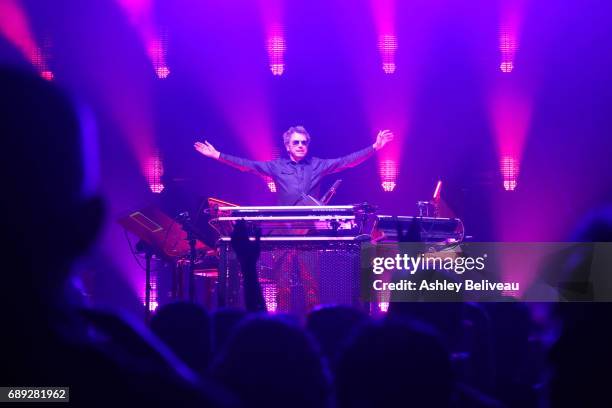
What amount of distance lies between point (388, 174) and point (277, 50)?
249 cm

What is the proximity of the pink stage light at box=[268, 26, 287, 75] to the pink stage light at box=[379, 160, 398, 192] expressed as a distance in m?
2.09

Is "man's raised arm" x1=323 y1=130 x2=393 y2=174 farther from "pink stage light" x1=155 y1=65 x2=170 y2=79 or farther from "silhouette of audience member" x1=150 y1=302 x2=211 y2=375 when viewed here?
"silhouette of audience member" x1=150 y1=302 x2=211 y2=375

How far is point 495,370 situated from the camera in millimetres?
3500

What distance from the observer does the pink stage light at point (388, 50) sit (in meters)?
9.54

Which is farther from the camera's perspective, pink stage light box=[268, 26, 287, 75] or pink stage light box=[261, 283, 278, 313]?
pink stage light box=[268, 26, 287, 75]

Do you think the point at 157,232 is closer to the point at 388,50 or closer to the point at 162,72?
the point at 162,72

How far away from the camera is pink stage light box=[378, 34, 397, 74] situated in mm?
9539

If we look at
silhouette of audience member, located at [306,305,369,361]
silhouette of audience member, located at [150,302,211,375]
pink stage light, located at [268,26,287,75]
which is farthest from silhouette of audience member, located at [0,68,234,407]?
pink stage light, located at [268,26,287,75]

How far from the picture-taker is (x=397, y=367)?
1.90 metres

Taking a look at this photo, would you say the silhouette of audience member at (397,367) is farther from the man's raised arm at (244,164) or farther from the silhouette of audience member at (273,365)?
the man's raised arm at (244,164)

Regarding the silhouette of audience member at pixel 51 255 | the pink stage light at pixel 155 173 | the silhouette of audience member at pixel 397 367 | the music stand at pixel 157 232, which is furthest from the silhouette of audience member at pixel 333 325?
the pink stage light at pixel 155 173

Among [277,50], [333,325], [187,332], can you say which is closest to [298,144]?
[277,50]

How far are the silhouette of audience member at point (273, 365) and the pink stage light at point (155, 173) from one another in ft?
27.0

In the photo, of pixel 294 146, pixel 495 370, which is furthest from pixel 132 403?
pixel 294 146
